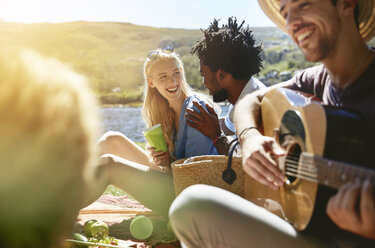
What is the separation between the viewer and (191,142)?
11.1 feet

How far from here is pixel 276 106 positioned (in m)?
2.03

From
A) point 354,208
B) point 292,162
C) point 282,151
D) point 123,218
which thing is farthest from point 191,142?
point 354,208

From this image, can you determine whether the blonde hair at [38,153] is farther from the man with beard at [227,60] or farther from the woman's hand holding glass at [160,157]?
the man with beard at [227,60]

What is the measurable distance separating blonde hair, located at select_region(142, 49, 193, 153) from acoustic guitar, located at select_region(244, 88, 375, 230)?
2.12m

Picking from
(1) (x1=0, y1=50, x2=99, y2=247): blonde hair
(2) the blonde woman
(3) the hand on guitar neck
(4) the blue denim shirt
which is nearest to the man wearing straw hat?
(3) the hand on guitar neck

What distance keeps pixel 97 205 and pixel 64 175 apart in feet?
10.9

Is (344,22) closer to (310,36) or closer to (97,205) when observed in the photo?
(310,36)

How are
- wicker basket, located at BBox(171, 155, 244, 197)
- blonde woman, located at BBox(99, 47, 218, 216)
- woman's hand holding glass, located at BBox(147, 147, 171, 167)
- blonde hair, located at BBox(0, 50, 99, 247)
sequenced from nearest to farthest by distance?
blonde hair, located at BBox(0, 50, 99, 247) < wicker basket, located at BBox(171, 155, 244, 197) < blonde woman, located at BBox(99, 47, 218, 216) < woman's hand holding glass, located at BBox(147, 147, 171, 167)

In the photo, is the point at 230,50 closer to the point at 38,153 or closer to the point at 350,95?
the point at 350,95

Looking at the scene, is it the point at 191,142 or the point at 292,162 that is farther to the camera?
the point at 191,142

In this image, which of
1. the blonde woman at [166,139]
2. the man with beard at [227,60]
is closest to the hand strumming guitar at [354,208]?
the blonde woman at [166,139]

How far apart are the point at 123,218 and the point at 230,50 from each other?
2.24 m

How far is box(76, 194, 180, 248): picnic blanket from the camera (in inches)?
119

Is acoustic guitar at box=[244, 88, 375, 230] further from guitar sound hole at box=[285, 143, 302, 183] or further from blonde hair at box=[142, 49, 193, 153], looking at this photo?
blonde hair at box=[142, 49, 193, 153]
